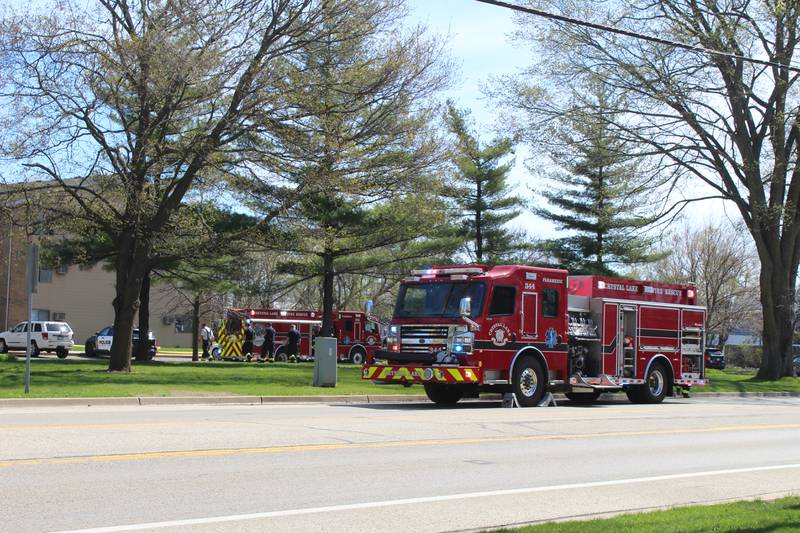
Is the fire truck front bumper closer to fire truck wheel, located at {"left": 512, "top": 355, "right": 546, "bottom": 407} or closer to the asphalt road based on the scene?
fire truck wheel, located at {"left": 512, "top": 355, "right": 546, "bottom": 407}

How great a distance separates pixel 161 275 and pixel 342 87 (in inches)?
658

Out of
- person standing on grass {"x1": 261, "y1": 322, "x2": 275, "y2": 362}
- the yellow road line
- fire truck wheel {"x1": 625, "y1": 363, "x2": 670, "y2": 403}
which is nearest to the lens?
the yellow road line

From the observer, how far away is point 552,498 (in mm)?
8984

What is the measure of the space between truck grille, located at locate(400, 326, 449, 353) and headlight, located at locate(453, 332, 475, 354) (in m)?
0.27

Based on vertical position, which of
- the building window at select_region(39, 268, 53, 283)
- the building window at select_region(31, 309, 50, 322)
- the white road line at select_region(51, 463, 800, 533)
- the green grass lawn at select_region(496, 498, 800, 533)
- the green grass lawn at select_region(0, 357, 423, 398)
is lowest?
the white road line at select_region(51, 463, 800, 533)

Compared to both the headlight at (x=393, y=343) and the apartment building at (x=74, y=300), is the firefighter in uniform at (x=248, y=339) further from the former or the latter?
the headlight at (x=393, y=343)

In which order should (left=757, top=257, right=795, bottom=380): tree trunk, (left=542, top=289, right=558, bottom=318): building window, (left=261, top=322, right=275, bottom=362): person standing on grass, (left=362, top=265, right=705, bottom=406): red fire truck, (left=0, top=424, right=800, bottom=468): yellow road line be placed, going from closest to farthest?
(left=0, top=424, right=800, bottom=468): yellow road line
(left=362, top=265, right=705, bottom=406): red fire truck
(left=542, top=289, right=558, bottom=318): building window
(left=757, top=257, right=795, bottom=380): tree trunk
(left=261, top=322, right=275, bottom=362): person standing on grass

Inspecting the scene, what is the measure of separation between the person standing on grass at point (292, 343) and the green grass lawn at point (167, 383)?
11994 mm

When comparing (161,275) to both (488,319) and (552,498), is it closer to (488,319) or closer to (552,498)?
(488,319)

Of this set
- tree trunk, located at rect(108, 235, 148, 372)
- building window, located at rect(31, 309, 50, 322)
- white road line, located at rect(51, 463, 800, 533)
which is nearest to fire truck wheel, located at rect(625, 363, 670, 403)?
white road line, located at rect(51, 463, 800, 533)

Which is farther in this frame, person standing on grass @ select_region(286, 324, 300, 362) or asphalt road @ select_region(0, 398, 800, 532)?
person standing on grass @ select_region(286, 324, 300, 362)

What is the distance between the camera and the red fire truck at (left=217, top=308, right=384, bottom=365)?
44156 millimetres

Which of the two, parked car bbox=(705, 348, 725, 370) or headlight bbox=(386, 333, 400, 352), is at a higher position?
headlight bbox=(386, 333, 400, 352)

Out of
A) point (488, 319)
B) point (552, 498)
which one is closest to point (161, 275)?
point (488, 319)
